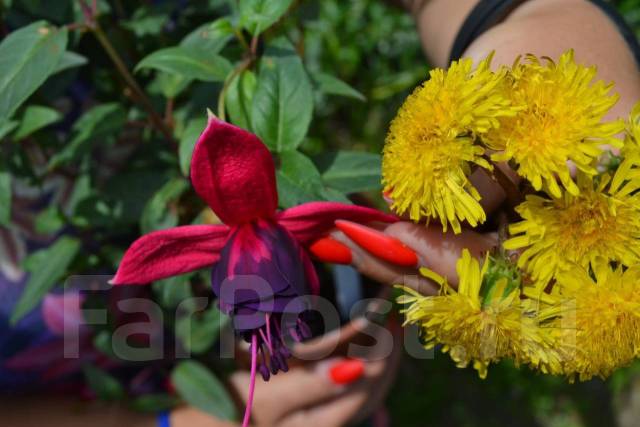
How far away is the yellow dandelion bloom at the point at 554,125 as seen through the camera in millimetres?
376

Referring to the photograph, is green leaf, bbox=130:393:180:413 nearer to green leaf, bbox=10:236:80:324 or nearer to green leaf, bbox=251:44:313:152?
green leaf, bbox=10:236:80:324

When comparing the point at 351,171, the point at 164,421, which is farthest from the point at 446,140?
the point at 164,421

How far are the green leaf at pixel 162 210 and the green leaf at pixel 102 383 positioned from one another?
212 mm

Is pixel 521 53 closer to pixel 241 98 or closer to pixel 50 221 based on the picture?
pixel 241 98

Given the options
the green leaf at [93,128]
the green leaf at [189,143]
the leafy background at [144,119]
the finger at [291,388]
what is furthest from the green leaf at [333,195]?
the finger at [291,388]

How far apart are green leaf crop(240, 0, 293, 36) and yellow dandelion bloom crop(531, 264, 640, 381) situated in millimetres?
263

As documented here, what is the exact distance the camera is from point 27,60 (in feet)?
1.65

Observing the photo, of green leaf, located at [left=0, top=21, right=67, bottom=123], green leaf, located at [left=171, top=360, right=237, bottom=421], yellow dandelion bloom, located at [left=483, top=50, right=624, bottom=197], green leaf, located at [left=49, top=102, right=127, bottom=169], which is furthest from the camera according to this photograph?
green leaf, located at [left=171, top=360, right=237, bottom=421]

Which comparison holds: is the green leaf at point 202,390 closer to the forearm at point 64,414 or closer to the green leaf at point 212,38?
the forearm at point 64,414

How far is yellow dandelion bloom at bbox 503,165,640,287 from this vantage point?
405mm

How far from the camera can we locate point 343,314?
767 millimetres

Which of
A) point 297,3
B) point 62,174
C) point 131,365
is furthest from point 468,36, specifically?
point 131,365

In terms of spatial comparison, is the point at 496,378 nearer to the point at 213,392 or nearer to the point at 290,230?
the point at 213,392

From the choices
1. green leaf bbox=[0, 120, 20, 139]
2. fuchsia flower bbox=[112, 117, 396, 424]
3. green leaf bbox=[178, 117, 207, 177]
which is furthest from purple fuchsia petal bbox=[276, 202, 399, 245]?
green leaf bbox=[0, 120, 20, 139]
